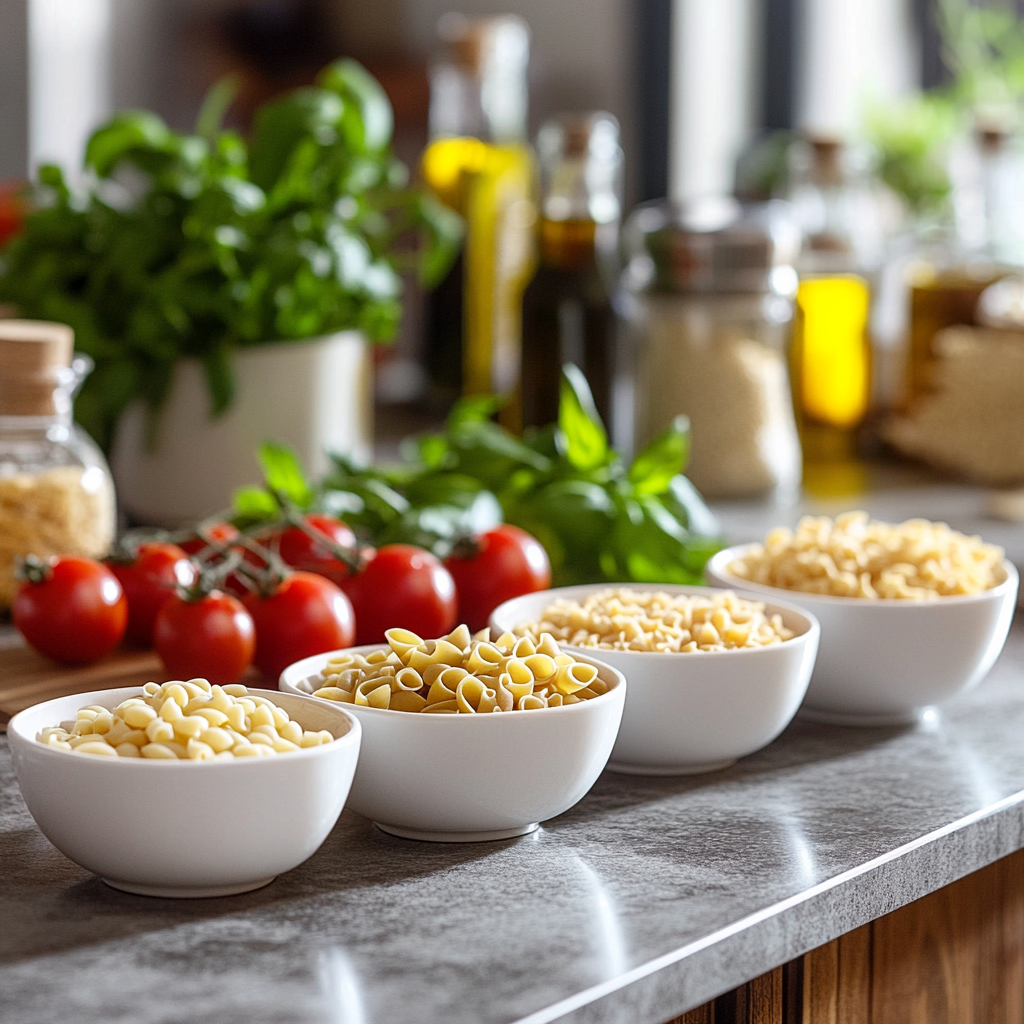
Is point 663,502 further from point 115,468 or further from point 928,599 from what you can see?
point 115,468

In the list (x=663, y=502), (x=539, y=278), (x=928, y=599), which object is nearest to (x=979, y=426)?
(x=539, y=278)

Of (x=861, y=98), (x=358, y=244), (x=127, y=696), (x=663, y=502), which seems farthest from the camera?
(x=861, y=98)

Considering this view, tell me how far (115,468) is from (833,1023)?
0.97 meters

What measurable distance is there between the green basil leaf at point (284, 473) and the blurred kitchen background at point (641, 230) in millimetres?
331

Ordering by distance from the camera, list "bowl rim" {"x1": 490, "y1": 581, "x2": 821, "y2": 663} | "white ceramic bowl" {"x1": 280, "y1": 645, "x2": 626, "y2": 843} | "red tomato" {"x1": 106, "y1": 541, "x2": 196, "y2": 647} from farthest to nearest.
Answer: "red tomato" {"x1": 106, "y1": 541, "x2": 196, "y2": 647} < "bowl rim" {"x1": 490, "y1": 581, "x2": 821, "y2": 663} < "white ceramic bowl" {"x1": 280, "y1": 645, "x2": 626, "y2": 843}

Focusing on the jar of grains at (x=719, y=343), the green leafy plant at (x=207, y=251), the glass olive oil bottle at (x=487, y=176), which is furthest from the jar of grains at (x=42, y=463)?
the glass olive oil bottle at (x=487, y=176)

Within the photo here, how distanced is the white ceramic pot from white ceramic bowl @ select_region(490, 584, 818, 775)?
2.06 feet

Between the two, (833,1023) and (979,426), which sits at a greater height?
(979,426)

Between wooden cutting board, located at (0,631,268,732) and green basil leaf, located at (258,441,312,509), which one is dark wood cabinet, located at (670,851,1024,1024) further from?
green basil leaf, located at (258,441,312,509)

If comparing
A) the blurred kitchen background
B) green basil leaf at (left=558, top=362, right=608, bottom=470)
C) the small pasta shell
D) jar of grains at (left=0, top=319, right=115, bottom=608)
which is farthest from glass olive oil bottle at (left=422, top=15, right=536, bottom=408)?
the small pasta shell

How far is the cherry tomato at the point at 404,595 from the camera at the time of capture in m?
1.04

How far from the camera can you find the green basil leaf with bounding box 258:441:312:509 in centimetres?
124

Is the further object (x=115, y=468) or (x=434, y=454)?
(x=115, y=468)

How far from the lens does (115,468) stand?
5.08 feet
